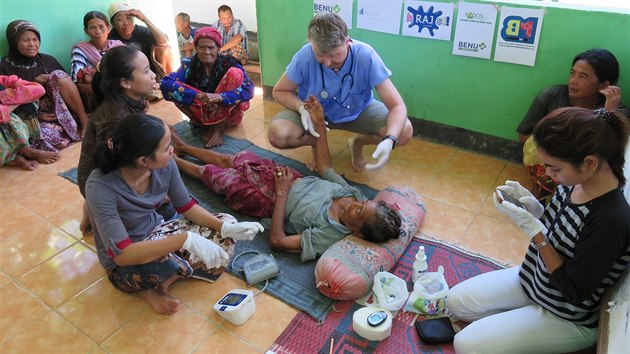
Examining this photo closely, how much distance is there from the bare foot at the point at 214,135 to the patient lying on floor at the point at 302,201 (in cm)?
50

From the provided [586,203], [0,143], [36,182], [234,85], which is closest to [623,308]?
[586,203]

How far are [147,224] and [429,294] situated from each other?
1196 mm

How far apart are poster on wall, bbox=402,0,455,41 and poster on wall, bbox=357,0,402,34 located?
6 cm

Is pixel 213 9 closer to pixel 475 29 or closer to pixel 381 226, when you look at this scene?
pixel 475 29

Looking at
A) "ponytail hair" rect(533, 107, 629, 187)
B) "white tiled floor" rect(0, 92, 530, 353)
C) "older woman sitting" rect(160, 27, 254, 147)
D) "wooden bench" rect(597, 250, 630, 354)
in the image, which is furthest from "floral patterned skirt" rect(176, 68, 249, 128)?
"wooden bench" rect(597, 250, 630, 354)

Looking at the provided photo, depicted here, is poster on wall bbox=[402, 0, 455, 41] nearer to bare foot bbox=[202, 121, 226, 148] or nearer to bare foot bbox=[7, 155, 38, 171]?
bare foot bbox=[202, 121, 226, 148]

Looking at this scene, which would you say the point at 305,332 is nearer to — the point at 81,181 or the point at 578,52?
the point at 81,181

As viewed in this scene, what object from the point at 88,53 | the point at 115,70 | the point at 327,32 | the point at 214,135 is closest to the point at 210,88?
the point at 214,135

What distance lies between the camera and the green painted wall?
2379 mm

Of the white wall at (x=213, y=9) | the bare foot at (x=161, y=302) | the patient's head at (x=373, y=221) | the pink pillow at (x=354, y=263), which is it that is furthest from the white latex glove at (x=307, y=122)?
the white wall at (x=213, y=9)

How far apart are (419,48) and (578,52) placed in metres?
0.89

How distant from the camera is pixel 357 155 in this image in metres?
2.82

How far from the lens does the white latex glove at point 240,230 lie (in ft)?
6.02

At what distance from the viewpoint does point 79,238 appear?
2250 mm
